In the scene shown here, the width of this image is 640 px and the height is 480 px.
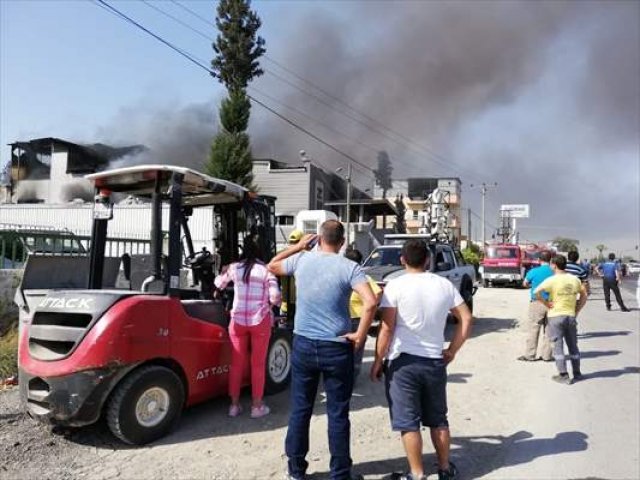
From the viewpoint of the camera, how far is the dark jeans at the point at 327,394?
3566 mm

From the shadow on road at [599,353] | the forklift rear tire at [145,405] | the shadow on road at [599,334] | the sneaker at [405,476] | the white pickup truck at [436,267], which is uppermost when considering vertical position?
the white pickup truck at [436,267]

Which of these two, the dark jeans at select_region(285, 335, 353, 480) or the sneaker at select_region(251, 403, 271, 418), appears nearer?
the dark jeans at select_region(285, 335, 353, 480)

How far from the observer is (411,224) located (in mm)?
68188

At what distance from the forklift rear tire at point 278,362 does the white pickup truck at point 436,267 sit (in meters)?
4.14

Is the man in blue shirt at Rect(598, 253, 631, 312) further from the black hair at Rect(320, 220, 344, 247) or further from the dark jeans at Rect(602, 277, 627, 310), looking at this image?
the black hair at Rect(320, 220, 344, 247)

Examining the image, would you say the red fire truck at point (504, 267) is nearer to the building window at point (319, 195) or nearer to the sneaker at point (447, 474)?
the building window at point (319, 195)

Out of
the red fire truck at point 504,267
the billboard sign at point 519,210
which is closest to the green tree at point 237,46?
the red fire truck at point 504,267

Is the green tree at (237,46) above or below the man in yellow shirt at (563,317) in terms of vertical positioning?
above

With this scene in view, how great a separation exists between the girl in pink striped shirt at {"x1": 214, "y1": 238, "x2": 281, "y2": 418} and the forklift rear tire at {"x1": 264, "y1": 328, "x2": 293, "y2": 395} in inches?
21.0

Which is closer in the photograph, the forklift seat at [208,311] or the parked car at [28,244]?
the forklift seat at [208,311]

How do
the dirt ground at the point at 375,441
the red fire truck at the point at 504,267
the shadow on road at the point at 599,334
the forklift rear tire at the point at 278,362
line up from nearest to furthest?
the dirt ground at the point at 375,441 < the forklift rear tire at the point at 278,362 < the shadow on road at the point at 599,334 < the red fire truck at the point at 504,267

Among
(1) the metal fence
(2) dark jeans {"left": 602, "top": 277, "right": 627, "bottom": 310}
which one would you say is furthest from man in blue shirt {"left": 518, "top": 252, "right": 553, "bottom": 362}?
(2) dark jeans {"left": 602, "top": 277, "right": 627, "bottom": 310}

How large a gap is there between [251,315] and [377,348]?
5.36 feet

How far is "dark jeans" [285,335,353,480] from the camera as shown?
11.7 ft
